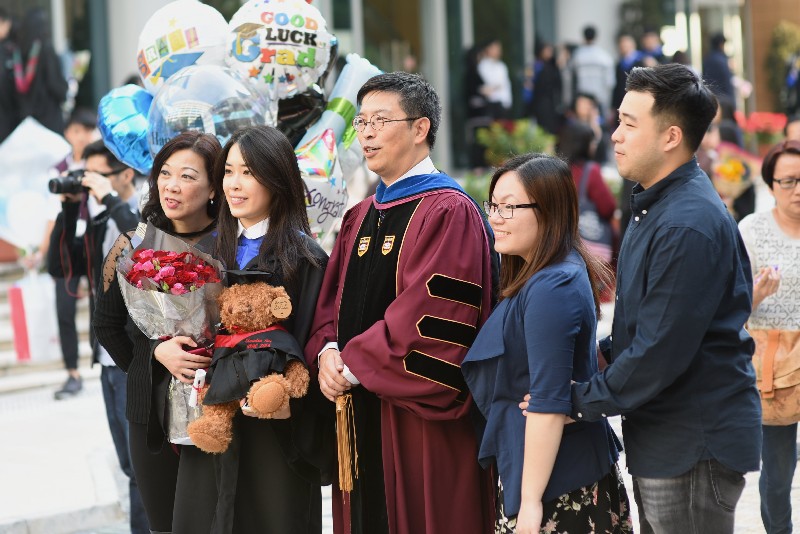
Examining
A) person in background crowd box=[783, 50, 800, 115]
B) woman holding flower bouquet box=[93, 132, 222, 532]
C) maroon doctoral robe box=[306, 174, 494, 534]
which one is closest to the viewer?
maroon doctoral robe box=[306, 174, 494, 534]

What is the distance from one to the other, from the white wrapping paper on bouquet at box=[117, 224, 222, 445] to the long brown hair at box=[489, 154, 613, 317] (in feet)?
3.59

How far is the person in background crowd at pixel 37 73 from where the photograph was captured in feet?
37.2

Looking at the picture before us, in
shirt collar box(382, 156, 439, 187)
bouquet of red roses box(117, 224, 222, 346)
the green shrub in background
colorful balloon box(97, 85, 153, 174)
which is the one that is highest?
the green shrub in background

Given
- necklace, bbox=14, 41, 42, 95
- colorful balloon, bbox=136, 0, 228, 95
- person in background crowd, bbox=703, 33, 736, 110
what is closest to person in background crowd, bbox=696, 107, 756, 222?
colorful balloon, bbox=136, 0, 228, 95

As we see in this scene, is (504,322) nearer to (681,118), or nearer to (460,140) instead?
(681,118)

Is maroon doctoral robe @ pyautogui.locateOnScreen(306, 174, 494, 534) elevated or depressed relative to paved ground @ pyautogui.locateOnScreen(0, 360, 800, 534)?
elevated

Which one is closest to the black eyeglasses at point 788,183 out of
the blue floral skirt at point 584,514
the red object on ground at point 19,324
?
the blue floral skirt at point 584,514

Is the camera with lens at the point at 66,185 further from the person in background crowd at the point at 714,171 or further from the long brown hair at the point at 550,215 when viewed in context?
the person in background crowd at the point at 714,171

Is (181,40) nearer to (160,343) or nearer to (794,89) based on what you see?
(160,343)

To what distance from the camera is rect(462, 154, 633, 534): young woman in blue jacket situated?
3383mm

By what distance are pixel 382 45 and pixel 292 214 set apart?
13.6 metres

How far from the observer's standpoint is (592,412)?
10.9 feet

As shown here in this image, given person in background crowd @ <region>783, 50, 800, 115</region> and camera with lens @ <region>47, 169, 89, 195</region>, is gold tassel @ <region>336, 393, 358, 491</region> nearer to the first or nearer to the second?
camera with lens @ <region>47, 169, 89, 195</region>

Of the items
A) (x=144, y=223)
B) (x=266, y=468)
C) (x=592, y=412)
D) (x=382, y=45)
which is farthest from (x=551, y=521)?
(x=382, y=45)
